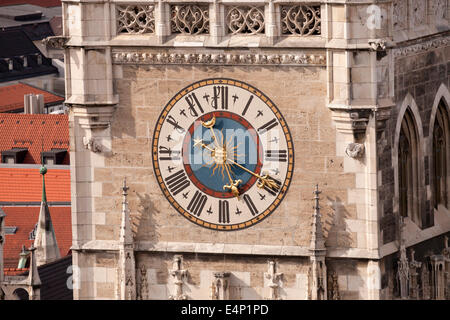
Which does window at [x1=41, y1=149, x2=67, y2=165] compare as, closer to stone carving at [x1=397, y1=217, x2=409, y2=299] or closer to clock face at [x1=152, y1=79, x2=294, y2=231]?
clock face at [x1=152, y1=79, x2=294, y2=231]

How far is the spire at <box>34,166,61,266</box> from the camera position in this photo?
102312 mm

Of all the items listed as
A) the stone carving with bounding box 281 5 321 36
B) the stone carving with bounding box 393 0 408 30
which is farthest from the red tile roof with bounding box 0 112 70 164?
the stone carving with bounding box 281 5 321 36

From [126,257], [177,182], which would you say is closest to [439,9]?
[177,182]

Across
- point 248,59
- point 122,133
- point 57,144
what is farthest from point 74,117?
point 57,144

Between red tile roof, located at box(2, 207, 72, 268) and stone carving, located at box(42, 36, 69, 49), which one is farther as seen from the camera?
red tile roof, located at box(2, 207, 72, 268)

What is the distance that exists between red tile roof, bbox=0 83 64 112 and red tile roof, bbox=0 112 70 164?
16.1 metres

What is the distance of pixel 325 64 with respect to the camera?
44.0m

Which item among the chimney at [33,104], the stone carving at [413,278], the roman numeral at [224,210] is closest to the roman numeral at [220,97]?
the roman numeral at [224,210]

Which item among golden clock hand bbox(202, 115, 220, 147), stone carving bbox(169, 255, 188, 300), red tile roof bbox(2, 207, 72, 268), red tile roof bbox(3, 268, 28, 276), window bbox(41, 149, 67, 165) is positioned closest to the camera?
golden clock hand bbox(202, 115, 220, 147)

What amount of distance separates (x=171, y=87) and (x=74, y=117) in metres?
2.07

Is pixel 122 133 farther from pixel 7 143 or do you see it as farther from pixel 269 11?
pixel 7 143

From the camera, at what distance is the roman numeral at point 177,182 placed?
149 ft

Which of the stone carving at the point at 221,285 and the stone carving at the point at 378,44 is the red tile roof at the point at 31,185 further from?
the stone carving at the point at 378,44

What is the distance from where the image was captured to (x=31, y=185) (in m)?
115
